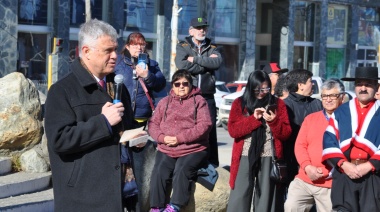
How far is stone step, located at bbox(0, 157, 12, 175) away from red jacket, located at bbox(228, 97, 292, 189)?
305cm

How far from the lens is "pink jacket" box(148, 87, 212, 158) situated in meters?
9.14

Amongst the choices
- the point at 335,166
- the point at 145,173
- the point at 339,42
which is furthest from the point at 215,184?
the point at 339,42

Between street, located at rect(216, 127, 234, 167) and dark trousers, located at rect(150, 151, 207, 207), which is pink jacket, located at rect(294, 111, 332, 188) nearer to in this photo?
dark trousers, located at rect(150, 151, 207, 207)

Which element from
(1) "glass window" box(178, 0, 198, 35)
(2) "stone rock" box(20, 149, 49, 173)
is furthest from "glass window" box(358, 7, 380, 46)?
(2) "stone rock" box(20, 149, 49, 173)

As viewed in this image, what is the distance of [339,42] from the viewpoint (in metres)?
43.9

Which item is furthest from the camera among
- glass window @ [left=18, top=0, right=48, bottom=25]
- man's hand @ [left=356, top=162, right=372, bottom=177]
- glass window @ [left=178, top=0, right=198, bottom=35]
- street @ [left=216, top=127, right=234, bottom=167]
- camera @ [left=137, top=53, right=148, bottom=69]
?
glass window @ [left=178, top=0, right=198, bottom=35]

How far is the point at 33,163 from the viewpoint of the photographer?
10.2m

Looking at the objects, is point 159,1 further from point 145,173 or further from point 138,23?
point 145,173

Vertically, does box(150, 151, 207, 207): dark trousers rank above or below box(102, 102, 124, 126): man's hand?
below

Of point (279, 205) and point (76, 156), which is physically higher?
point (76, 156)

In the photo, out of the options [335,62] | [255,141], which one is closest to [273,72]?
[255,141]

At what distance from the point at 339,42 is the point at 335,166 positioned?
3743 cm

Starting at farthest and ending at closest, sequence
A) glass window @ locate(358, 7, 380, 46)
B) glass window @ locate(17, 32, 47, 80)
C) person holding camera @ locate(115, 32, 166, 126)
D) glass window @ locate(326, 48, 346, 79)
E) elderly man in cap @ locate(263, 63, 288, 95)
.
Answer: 1. glass window @ locate(358, 7, 380, 46)
2. glass window @ locate(326, 48, 346, 79)
3. glass window @ locate(17, 32, 47, 80)
4. elderly man in cap @ locate(263, 63, 288, 95)
5. person holding camera @ locate(115, 32, 166, 126)

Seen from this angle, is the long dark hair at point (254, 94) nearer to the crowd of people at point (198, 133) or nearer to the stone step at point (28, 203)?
the crowd of people at point (198, 133)
